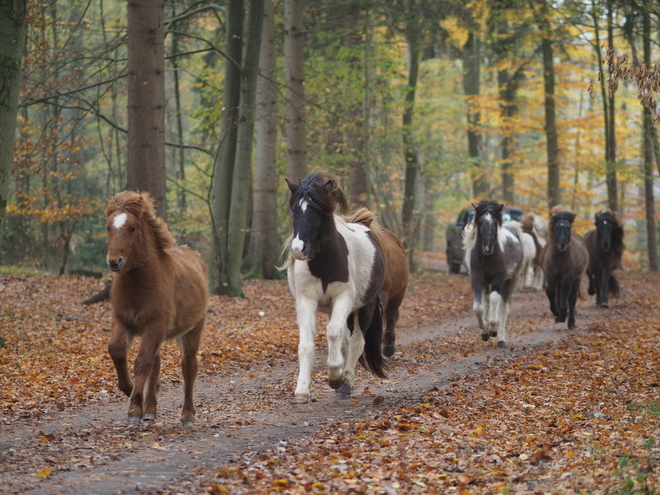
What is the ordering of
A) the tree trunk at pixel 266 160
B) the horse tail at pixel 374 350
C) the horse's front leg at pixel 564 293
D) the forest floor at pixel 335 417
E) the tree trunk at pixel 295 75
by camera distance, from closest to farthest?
the forest floor at pixel 335 417 < the horse tail at pixel 374 350 < the horse's front leg at pixel 564 293 < the tree trunk at pixel 295 75 < the tree trunk at pixel 266 160

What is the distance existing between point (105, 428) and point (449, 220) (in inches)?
1909

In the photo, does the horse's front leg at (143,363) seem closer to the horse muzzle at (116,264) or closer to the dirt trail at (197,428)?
the dirt trail at (197,428)

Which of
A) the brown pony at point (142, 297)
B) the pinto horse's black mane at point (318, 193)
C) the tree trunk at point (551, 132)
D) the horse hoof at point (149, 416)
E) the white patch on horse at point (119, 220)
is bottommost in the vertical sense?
the horse hoof at point (149, 416)

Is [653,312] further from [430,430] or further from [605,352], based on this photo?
[430,430]

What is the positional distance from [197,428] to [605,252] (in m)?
14.7

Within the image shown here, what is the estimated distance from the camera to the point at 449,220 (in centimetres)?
5416

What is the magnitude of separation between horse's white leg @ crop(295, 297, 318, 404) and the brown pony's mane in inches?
68.2

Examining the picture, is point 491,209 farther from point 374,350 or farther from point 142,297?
point 142,297

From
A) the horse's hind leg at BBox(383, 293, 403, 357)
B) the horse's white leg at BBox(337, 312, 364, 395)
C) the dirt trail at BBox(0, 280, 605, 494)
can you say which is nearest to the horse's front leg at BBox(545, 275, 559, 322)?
the dirt trail at BBox(0, 280, 605, 494)

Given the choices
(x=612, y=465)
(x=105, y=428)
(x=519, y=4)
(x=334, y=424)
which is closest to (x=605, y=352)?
(x=334, y=424)

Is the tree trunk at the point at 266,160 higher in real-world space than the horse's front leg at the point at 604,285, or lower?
higher

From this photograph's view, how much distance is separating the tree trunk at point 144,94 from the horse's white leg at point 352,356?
210 inches

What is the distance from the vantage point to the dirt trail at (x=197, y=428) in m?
5.22

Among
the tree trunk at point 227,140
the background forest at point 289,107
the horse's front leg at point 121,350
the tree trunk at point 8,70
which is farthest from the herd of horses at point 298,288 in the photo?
the background forest at point 289,107
